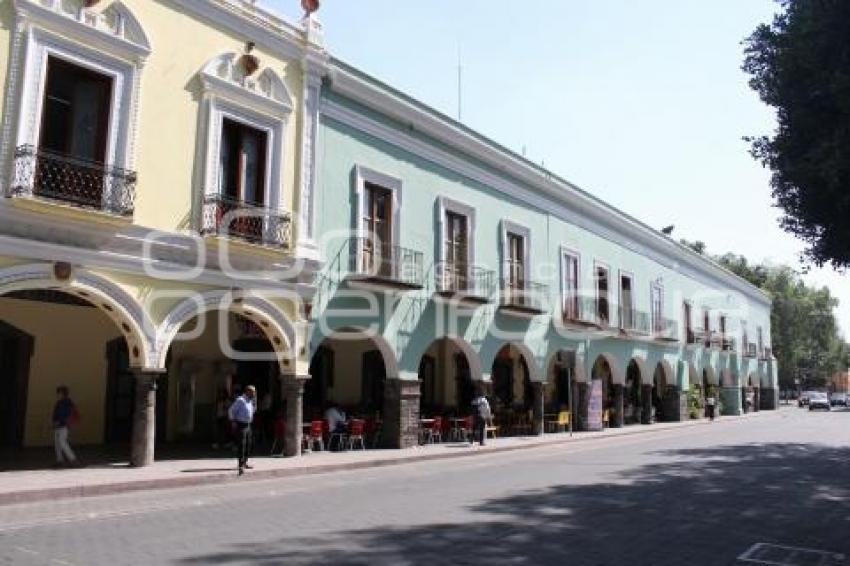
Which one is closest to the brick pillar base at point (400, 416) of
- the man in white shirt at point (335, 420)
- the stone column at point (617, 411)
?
the man in white shirt at point (335, 420)

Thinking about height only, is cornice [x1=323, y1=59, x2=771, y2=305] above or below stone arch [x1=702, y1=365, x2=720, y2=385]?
above

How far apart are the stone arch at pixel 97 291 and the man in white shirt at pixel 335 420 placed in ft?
17.1

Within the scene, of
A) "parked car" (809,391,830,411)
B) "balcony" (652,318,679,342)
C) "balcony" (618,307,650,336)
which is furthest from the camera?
"parked car" (809,391,830,411)

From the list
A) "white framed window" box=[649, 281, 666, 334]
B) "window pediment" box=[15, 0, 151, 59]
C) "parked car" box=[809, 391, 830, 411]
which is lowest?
"parked car" box=[809, 391, 830, 411]

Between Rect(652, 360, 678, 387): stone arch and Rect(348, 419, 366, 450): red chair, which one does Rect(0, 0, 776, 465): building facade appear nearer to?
Rect(348, 419, 366, 450): red chair

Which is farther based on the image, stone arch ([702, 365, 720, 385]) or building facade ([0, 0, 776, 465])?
stone arch ([702, 365, 720, 385])

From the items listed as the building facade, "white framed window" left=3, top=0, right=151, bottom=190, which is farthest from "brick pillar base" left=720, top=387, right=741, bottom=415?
"white framed window" left=3, top=0, right=151, bottom=190

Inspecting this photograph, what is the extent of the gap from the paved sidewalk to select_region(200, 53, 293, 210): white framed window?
5317 millimetres

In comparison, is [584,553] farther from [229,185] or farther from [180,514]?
[229,185]

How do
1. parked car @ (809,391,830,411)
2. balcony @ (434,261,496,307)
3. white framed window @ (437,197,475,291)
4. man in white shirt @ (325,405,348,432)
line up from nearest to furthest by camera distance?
man in white shirt @ (325,405,348,432)
balcony @ (434,261,496,307)
white framed window @ (437,197,475,291)
parked car @ (809,391,830,411)

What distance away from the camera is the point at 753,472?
15234mm

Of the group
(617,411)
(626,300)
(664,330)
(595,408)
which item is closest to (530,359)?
(595,408)

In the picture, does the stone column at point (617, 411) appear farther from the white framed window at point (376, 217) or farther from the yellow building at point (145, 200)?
the yellow building at point (145, 200)

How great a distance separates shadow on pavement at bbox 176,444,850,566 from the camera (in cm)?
759
